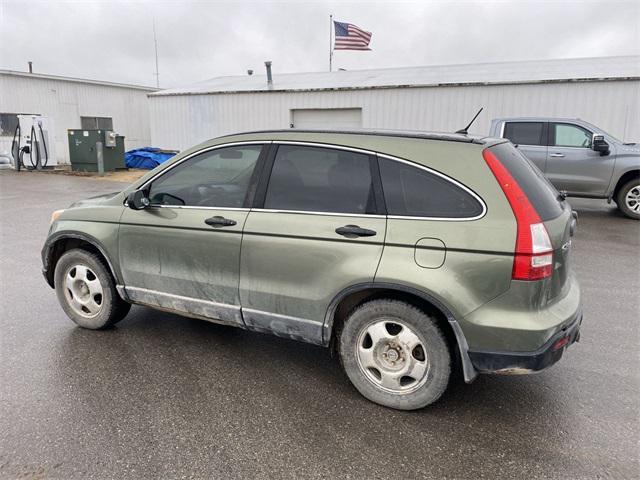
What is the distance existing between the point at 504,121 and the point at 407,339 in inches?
349

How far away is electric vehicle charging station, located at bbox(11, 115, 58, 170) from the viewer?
20.4 metres

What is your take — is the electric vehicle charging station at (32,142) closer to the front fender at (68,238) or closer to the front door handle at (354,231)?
the front fender at (68,238)

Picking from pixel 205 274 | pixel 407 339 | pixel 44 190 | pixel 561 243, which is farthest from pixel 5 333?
pixel 44 190

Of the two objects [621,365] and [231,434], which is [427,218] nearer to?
[231,434]

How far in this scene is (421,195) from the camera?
9.50 ft

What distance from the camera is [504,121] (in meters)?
10.4

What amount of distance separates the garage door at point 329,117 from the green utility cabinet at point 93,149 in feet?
24.0

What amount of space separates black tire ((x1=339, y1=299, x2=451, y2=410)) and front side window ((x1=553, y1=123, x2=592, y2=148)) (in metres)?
8.76

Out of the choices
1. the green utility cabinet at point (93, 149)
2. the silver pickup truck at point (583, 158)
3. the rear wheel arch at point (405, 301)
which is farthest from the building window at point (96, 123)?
the rear wheel arch at point (405, 301)

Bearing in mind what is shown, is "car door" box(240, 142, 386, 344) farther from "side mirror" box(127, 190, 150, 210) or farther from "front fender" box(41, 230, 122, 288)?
"front fender" box(41, 230, 122, 288)

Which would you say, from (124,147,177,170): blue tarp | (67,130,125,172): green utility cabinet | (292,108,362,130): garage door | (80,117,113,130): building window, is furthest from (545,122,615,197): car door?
(80,117,113,130): building window

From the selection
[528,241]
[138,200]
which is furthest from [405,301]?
[138,200]

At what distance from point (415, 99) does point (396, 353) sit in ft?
48.2

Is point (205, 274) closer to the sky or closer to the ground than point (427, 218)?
closer to the ground
